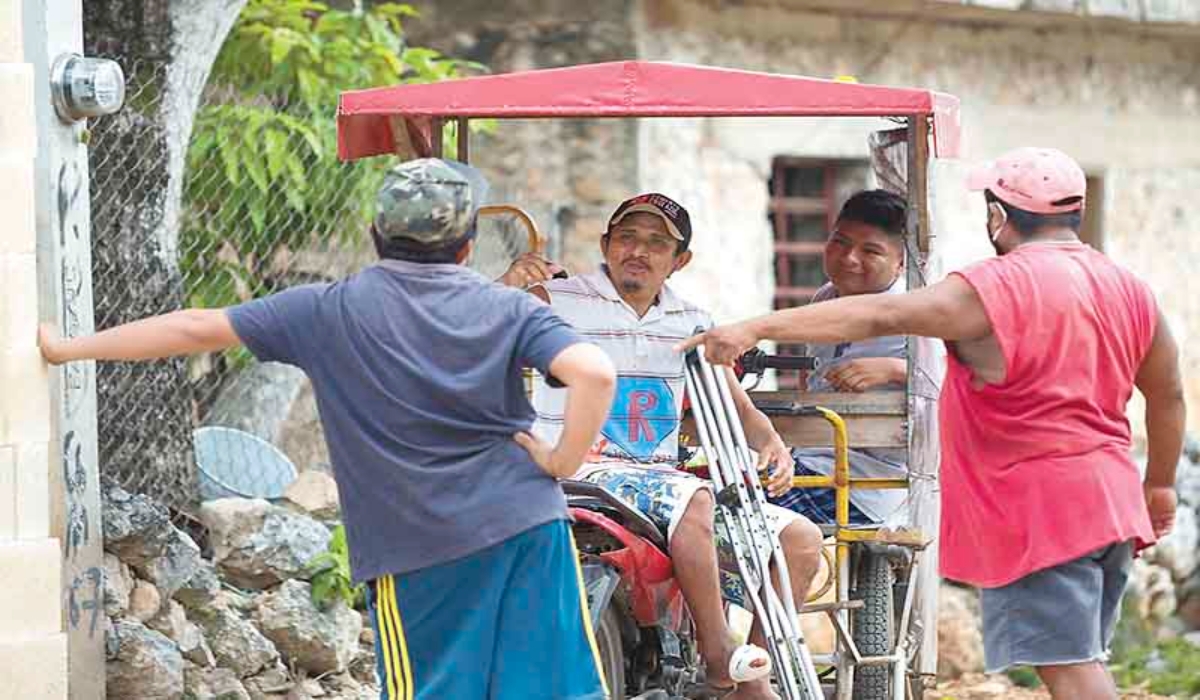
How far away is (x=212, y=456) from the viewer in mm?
9219

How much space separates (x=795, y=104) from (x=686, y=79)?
33 centimetres

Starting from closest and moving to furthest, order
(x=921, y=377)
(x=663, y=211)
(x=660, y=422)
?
(x=660, y=422) → (x=663, y=211) → (x=921, y=377)

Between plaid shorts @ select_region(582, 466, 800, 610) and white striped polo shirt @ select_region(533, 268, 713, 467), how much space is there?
0.17 metres


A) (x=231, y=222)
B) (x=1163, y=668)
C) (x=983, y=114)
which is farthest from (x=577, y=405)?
(x=983, y=114)

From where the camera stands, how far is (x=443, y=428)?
5.05m

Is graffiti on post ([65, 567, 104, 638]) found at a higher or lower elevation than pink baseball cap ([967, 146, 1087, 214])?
lower

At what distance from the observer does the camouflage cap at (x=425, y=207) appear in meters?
5.13

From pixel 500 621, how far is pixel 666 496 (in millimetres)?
1415

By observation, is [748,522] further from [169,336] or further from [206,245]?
[206,245]

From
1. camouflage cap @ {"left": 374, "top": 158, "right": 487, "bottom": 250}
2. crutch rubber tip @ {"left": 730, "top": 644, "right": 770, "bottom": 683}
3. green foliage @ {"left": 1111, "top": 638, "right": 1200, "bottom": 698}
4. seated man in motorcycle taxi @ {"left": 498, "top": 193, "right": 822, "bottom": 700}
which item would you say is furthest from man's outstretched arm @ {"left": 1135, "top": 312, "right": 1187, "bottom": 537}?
green foliage @ {"left": 1111, "top": 638, "right": 1200, "bottom": 698}

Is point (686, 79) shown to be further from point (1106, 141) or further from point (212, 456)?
point (1106, 141)

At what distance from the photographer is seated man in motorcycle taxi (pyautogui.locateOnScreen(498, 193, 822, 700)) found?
21.2 ft

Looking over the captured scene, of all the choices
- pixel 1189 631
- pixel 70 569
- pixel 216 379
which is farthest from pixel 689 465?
pixel 1189 631

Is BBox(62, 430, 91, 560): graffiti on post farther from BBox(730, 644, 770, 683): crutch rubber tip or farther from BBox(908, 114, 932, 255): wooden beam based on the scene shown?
BBox(908, 114, 932, 255): wooden beam
